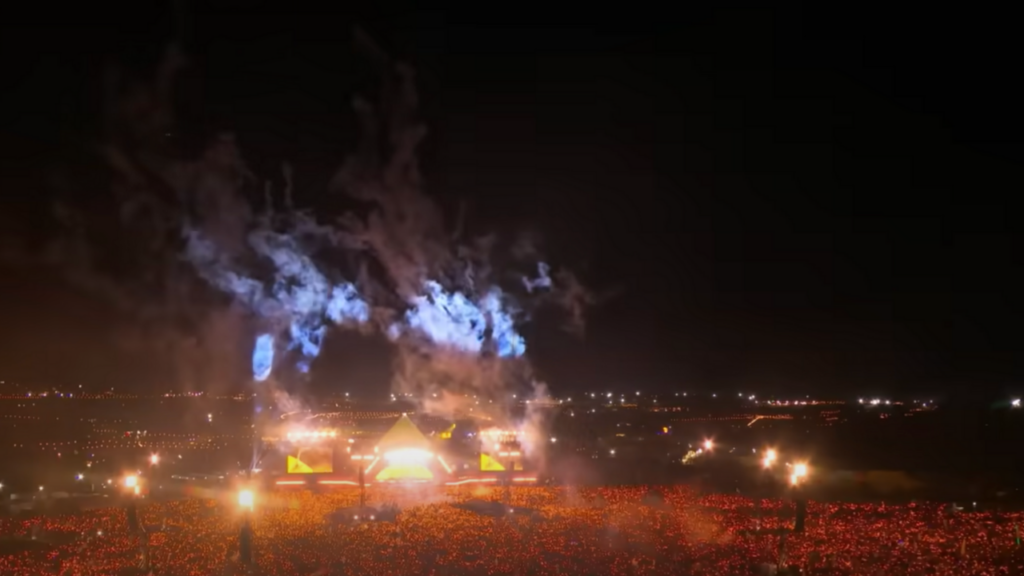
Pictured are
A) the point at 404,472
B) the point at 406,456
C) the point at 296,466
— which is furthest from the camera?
the point at 296,466

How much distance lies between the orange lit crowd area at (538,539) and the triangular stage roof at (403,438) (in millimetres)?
5689

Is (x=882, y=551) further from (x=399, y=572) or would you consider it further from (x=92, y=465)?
(x=92, y=465)

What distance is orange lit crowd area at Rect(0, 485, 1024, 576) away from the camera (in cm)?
1708

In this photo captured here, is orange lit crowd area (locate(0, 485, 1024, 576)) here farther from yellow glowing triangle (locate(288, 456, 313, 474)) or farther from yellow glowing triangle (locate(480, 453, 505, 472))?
yellow glowing triangle (locate(480, 453, 505, 472))

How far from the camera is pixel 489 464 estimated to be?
115 feet

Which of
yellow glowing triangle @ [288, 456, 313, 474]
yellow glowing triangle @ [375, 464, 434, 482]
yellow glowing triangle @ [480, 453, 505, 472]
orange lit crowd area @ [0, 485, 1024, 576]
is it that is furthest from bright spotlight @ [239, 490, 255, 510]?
yellow glowing triangle @ [480, 453, 505, 472]

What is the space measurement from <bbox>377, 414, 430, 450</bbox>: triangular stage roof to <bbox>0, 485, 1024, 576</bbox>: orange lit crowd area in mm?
5689

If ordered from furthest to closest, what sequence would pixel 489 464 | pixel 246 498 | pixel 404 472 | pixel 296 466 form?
pixel 489 464 → pixel 296 466 → pixel 404 472 → pixel 246 498

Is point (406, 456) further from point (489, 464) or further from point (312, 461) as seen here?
point (312, 461)

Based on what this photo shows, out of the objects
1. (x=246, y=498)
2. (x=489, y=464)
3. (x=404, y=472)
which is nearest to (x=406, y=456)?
(x=404, y=472)

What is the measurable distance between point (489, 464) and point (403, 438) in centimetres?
380

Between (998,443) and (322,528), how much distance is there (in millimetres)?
55189

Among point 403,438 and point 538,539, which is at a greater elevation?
point 403,438

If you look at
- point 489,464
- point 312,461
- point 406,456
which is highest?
point 406,456
